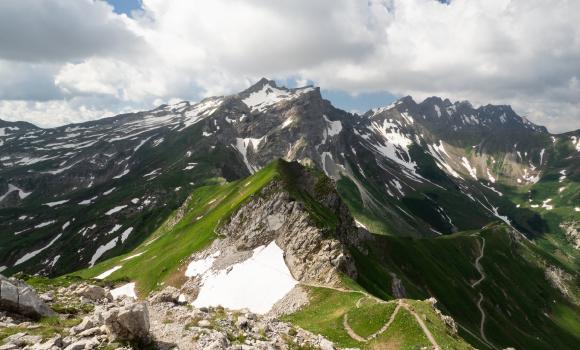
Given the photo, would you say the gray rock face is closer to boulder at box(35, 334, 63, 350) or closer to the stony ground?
the stony ground

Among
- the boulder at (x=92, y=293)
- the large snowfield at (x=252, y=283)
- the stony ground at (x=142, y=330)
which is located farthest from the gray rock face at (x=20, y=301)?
the large snowfield at (x=252, y=283)

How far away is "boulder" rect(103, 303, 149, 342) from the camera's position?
72.7ft

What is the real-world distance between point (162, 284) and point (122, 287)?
14.9 metres

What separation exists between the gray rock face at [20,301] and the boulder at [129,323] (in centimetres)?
706

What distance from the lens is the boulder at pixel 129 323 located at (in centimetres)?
2217

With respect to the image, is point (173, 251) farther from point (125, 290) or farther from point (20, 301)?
point (20, 301)

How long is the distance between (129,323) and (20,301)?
943 cm

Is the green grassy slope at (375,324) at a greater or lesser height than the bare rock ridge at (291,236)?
lesser

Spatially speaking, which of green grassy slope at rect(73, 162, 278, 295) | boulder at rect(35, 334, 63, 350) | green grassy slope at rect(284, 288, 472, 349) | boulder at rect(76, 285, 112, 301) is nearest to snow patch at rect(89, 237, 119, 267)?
green grassy slope at rect(73, 162, 278, 295)

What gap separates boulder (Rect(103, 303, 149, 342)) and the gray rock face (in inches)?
278

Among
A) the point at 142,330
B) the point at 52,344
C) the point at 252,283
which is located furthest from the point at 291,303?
the point at 52,344

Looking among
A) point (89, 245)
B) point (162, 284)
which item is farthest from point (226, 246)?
point (89, 245)

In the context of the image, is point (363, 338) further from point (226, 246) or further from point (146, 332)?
point (226, 246)

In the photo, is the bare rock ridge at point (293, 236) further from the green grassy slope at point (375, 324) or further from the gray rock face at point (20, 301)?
the gray rock face at point (20, 301)
